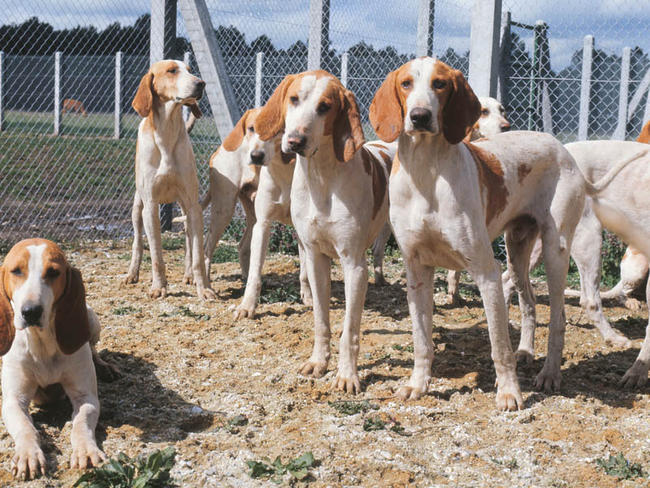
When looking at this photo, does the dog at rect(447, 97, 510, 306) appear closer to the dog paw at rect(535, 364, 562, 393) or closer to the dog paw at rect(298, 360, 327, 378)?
the dog paw at rect(535, 364, 562, 393)

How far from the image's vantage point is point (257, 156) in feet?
17.7

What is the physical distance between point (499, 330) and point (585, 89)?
4970 millimetres

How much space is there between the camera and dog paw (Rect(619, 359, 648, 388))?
13.7ft

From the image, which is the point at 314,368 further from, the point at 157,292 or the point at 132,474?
the point at 157,292

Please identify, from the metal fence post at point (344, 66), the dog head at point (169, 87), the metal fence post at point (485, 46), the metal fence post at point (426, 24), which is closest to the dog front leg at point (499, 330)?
the dog head at point (169, 87)

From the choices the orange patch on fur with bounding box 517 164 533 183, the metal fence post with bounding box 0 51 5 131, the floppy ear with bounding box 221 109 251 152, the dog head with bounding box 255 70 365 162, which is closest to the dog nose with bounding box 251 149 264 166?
the floppy ear with bounding box 221 109 251 152

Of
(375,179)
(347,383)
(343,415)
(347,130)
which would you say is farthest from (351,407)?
(347,130)

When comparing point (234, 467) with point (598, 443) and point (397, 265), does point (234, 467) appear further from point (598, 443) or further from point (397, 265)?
point (397, 265)

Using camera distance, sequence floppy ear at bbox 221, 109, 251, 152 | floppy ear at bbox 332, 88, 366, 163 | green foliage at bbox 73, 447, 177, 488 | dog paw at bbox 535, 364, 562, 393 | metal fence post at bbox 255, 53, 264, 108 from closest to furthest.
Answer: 1. green foliage at bbox 73, 447, 177, 488
2. floppy ear at bbox 332, 88, 366, 163
3. dog paw at bbox 535, 364, 562, 393
4. floppy ear at bbox 221, 109, 251, 152
5. metal fence post at bbox 255, 53, 264, 108

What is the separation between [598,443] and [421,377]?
937mm

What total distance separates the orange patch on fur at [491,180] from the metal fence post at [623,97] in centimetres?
440

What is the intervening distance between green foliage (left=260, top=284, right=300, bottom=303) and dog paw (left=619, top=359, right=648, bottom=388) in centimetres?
269

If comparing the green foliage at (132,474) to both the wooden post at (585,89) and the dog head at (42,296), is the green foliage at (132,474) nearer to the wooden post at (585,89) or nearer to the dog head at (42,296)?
the dog head at (42,296)

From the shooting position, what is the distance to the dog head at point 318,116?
371 cm
